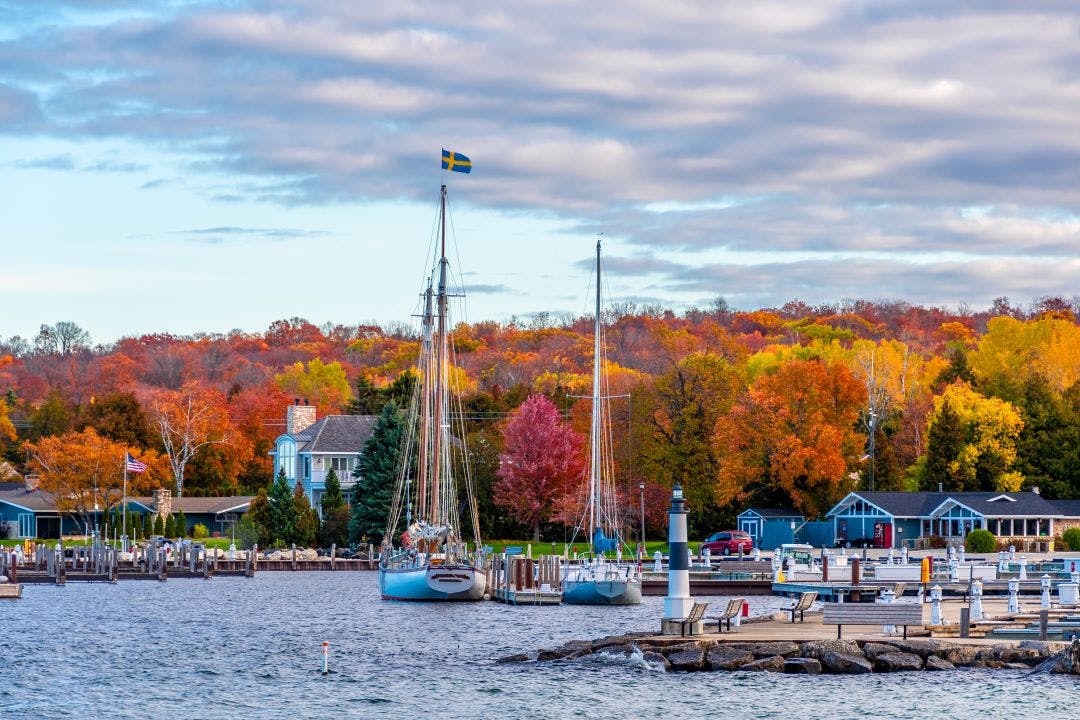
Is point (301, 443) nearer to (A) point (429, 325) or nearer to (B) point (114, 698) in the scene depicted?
(A) point (429, 325)

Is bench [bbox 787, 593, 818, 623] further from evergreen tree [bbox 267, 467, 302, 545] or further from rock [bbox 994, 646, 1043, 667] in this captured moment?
evergreen tree [bbox 267, 467, 302, 545]

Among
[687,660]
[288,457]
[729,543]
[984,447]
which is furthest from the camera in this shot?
[288,457]

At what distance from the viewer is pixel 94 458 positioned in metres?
107

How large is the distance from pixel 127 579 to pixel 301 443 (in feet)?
106

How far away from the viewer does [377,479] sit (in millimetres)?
97500

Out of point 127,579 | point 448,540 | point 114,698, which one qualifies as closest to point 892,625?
point 114,698

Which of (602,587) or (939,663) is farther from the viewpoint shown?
(602,587)

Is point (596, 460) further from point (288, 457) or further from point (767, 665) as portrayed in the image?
point (288, 457)

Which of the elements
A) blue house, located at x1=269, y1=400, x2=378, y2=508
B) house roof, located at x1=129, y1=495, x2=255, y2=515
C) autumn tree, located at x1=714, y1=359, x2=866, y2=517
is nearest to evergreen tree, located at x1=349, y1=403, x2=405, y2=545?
blue house, located at x1=269, y1=400, x2=378, y2=508

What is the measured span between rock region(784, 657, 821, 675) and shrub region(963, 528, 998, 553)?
45.9 m

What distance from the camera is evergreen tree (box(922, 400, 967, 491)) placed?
9781cm

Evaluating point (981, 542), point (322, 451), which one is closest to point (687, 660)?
point (981, 542)

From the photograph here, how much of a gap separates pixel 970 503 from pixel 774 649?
55397mm

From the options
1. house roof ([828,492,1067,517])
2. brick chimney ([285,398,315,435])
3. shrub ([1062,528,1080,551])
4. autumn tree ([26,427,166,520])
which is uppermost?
brick chimney ([285,398,315,435])
